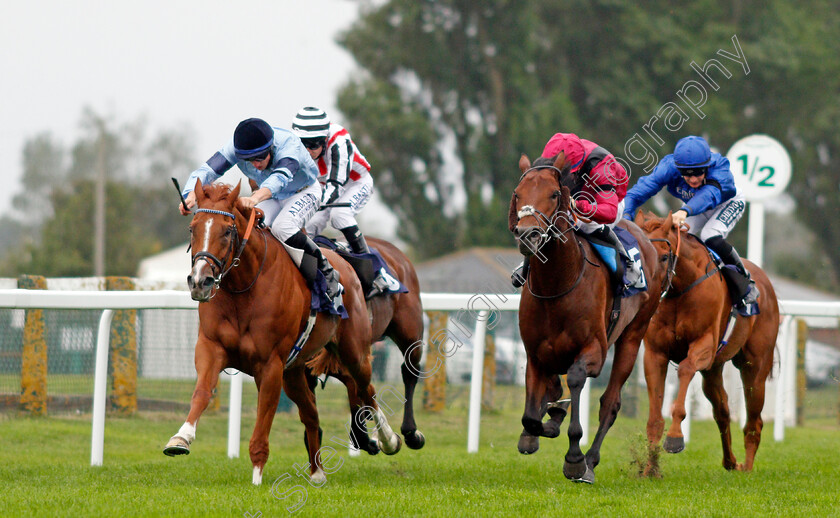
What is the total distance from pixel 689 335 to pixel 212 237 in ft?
11.2

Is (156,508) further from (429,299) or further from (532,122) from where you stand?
(532,122)

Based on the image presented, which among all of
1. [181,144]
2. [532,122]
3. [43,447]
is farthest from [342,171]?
[181,144]

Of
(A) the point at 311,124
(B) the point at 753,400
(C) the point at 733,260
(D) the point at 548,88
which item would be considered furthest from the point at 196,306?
(D) the point at 548,88

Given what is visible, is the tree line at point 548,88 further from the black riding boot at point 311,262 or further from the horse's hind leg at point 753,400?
the black riding boot at point 311,262

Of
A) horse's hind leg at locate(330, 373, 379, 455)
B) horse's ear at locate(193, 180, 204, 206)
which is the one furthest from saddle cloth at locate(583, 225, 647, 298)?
horse's ear at locate(193, 180, 204, 206)

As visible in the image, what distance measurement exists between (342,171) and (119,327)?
8.88 feet

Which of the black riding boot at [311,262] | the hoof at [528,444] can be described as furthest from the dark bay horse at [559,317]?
the black riding boot at [311,262]

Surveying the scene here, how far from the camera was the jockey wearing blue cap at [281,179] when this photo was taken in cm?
594

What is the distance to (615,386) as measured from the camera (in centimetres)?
632

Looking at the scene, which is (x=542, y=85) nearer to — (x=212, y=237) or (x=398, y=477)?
(x=398, y=477)

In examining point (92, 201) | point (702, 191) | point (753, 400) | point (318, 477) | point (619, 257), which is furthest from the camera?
point (92, 201)

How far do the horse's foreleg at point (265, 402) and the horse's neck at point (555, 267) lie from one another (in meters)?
1.48

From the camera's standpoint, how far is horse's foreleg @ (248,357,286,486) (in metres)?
5.66

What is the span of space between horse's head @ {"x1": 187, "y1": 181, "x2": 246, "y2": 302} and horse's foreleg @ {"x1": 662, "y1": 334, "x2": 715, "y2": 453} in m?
2.94
